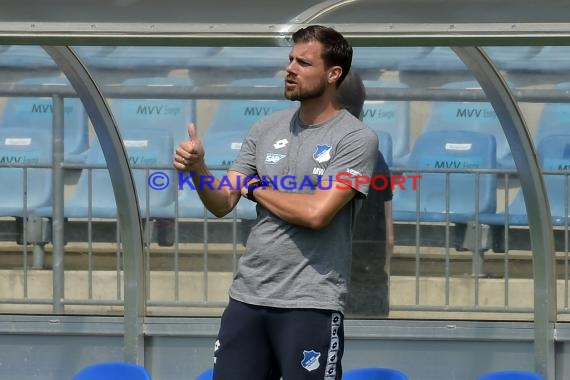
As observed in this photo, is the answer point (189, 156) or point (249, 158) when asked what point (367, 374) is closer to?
point (249, 158)

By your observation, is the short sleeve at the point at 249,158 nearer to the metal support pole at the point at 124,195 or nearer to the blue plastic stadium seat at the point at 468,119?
the metal support pole at the point at 124,195

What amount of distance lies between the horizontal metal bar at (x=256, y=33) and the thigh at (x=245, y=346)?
111cm

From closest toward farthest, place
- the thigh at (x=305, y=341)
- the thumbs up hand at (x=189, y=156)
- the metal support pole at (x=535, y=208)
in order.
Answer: the thumbs up hand at (x=189, y=156) → the thigh at (x=305, y=341) → the metal support pole at (x=535, y=208)

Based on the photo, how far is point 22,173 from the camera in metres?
5.84

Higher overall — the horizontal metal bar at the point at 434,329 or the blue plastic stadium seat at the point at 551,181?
the blue plastic stadium seat at the point at 551,181

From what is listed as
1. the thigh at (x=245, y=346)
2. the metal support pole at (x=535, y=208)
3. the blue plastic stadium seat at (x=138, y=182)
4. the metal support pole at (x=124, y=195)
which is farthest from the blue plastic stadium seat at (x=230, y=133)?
the thigh at (x=245, y=346)

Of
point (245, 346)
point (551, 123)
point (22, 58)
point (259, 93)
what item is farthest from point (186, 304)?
point (245, 346)

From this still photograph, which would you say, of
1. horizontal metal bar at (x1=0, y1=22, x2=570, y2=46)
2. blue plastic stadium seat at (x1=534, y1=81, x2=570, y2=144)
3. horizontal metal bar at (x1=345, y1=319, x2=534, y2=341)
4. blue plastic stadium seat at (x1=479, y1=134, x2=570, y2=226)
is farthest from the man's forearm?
blue plastic stadium seat at (x1=534, y1=81, x2=570, y2=144)

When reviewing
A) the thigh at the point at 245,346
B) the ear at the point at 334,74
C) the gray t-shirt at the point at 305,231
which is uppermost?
the ear at the point at 334,74

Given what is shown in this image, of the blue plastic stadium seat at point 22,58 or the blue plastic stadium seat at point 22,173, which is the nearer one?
the blue plastic stadium seat at point 22,173

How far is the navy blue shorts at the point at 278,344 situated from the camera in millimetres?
3338

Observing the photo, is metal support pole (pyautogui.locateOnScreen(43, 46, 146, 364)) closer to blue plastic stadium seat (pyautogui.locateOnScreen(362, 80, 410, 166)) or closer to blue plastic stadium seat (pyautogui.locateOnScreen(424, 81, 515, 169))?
blue plastic stadium seat (pyautogui.locateOnScreen(362, 80, 410, 166))

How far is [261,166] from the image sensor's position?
3.50 metres

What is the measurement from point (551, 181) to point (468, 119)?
1.84ft
